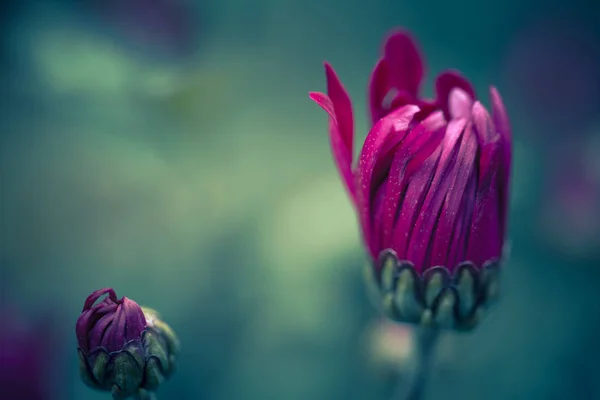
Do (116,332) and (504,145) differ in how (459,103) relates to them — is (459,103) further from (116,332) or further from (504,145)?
(116,332)

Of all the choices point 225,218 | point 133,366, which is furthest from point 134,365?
point 225,218

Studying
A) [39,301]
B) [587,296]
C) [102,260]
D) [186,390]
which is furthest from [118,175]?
[587,296]

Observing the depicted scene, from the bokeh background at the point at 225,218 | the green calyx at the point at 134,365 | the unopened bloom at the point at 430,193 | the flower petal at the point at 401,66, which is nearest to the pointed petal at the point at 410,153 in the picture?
the unopened bloom at the point at 430,193

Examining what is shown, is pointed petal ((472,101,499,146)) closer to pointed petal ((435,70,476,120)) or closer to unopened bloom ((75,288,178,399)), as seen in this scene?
pointed petal ((435,70,476,120))

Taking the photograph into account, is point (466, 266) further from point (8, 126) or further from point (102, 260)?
point (8, 126)

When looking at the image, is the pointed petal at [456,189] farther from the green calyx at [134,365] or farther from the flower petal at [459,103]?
the green calyx at [134,365]

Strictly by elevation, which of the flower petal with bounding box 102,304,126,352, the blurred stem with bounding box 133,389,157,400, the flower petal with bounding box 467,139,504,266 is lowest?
the blurred stem with bounding box 133,389,157,400

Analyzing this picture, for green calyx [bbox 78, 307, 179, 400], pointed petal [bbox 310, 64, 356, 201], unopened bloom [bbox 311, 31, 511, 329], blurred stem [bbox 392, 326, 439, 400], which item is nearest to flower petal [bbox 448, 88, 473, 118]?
unopened bloom [bbox 311, 31, 511, 329]
